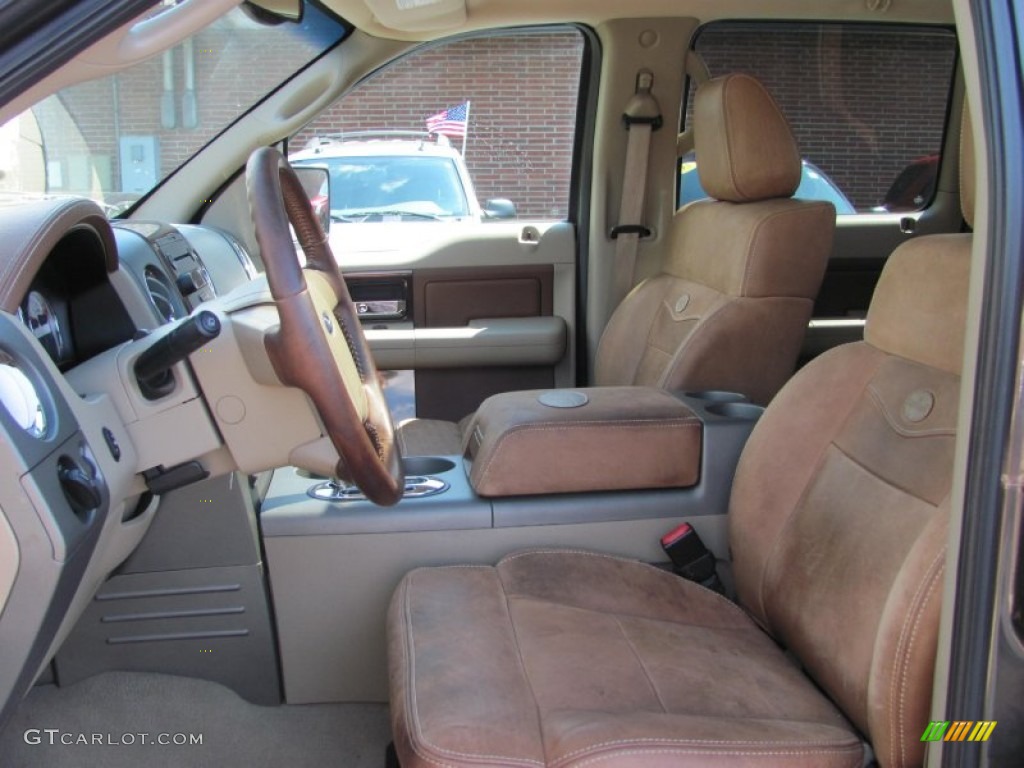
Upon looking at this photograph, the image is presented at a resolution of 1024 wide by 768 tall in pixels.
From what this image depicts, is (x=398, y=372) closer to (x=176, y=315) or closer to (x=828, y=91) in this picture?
(x=176, y=315)

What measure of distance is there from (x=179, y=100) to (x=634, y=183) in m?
1.29

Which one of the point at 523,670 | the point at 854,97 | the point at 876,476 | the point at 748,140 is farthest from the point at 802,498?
the point at 854,97

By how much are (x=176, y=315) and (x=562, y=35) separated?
167cm

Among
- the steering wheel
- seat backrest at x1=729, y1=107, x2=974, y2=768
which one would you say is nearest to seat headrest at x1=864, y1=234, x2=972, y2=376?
seat backrest at x1=729, y1=107, x2=974, y2=768

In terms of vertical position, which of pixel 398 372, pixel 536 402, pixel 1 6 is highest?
pixel 1 6

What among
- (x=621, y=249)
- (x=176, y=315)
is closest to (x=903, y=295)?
(x=176, y=315)

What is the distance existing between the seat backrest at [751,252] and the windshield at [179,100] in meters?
1.06

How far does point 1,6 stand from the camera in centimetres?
79

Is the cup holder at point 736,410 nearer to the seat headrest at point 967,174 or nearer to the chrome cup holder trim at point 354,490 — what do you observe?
the chrome cup holder trim at point 354,490

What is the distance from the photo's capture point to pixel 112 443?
1251mm

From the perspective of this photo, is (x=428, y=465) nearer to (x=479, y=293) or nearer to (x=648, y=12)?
(x=479, y=293)

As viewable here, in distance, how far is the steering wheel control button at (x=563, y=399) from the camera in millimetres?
1905

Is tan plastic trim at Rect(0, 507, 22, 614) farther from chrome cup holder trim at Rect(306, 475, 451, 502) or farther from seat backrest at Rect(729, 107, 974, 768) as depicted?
seat backrest at Rect(729, 107, 974, 768)

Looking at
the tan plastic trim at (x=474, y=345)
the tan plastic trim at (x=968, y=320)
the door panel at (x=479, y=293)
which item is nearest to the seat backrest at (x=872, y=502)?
the tan plastic trim at (x=968, y=320)
